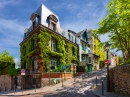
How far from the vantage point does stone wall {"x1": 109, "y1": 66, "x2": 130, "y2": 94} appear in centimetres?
1432

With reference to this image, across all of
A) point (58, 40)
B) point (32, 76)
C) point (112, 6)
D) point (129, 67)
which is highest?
point (112, 6)

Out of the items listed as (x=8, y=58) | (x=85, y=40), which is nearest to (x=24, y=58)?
(x=8, y=58)

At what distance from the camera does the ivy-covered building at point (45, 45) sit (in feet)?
95.3

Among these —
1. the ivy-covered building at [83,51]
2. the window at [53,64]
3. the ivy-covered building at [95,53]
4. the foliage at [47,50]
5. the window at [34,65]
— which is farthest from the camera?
the ivy-covered building at [95,53]

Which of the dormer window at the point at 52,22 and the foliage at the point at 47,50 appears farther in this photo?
the dormer window at the point at 52,22

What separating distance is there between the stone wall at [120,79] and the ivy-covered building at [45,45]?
522 inches

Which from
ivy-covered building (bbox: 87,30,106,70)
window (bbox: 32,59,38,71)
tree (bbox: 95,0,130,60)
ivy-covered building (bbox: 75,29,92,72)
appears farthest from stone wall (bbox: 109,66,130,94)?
ivy-covered building (bbox: 87,30,106,70)

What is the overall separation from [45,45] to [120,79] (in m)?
16.2

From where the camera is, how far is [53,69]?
3042 cm

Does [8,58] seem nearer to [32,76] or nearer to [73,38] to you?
[32,76]

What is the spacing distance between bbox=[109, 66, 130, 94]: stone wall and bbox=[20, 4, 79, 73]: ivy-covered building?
1326cm

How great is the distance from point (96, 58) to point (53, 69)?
1013 inches

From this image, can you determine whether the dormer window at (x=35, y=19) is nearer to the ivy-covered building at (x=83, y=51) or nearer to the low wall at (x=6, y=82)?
the low wall at (x=6, y=82)

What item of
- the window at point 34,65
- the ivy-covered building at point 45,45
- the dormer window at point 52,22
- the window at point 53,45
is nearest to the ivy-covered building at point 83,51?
the ivy-covered building at point 45,45
